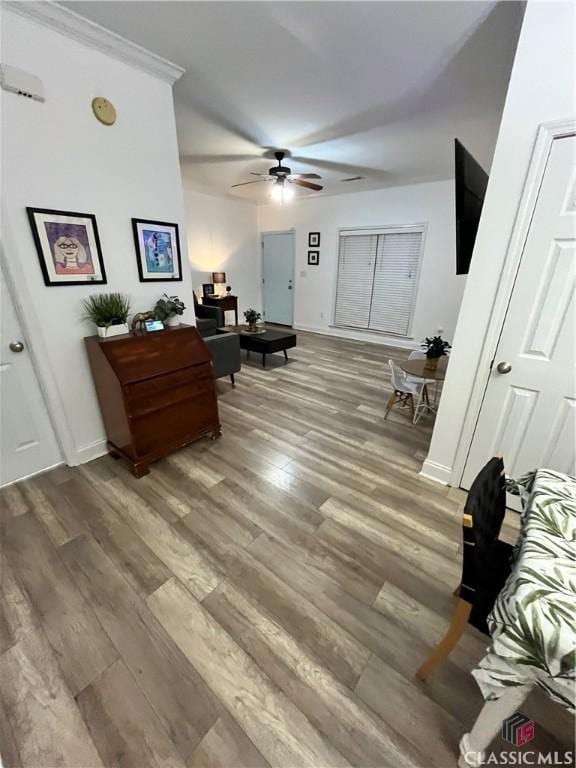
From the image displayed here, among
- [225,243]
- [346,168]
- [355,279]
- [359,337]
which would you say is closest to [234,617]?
[346,168]

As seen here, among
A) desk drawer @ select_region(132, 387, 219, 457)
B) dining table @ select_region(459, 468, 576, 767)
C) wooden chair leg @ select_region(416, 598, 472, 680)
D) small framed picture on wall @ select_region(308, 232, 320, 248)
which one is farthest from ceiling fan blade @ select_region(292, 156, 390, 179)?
wooden chair leg @ select_region(416, 598, 472, 680)

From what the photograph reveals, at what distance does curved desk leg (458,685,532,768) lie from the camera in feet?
2.43

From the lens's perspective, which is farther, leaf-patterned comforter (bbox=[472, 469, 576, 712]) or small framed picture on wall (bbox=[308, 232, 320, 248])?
small framed picture on wall (bbox=[308, 232, 320, 248])

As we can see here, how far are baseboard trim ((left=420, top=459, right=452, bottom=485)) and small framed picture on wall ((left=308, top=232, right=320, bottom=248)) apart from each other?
5175 millimetres

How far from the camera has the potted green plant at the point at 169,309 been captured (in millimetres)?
2311

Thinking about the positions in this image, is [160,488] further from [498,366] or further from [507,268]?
[507,268]

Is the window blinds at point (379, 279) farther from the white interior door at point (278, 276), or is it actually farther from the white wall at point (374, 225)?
the white interior door at point (278, 276)

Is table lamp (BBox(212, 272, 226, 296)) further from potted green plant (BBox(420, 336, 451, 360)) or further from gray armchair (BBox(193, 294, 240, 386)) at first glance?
potted green plant (BBox(420, 336, 451, 360))

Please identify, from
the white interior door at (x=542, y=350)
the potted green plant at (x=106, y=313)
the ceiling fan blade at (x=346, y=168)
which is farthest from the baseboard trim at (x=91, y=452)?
the ceiling fan blade at (x=346, y=168)

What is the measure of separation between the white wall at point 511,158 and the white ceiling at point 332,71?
Answer: 0.51 m

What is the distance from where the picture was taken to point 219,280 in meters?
6.16

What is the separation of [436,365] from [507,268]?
4.04ft

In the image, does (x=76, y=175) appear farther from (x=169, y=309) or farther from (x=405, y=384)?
(x=405, y=384)

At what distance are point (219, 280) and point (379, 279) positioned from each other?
318 cm
